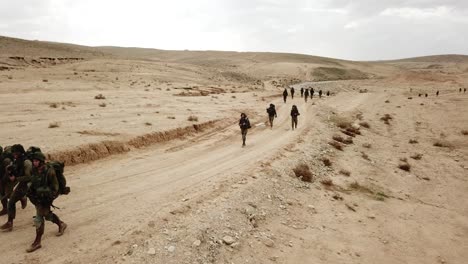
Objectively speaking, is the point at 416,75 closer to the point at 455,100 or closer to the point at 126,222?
the point at 455,100

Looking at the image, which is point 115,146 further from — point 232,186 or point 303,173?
point 303,173

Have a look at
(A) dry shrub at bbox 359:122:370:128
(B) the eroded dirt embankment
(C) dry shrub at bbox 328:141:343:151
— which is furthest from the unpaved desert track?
(A) dry shrub at bbox 359:122:370:128

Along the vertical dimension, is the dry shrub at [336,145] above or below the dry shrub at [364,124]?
above

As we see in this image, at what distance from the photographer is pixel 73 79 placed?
4709cm

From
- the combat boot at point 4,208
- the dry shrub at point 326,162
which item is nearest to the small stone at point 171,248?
the combat boot at point 4,208

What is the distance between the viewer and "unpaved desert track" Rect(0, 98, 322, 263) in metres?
9.50

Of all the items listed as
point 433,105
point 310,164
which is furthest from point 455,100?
point 310,164

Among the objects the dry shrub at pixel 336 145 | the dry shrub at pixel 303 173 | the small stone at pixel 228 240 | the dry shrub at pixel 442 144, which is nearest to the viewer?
the small stone at pixel 228 240

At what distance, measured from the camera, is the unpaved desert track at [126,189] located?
31.2 ft

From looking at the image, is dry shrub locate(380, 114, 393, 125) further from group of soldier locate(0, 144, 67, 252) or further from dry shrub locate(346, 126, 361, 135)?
group of soldier locate(0, 144, 67, 252)

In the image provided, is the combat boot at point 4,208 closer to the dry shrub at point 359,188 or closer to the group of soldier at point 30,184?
the group of soldier at point 30,184

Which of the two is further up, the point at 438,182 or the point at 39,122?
the point at 39,122

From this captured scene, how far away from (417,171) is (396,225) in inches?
319

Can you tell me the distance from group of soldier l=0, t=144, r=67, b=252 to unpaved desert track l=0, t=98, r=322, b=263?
0.42 m
